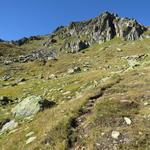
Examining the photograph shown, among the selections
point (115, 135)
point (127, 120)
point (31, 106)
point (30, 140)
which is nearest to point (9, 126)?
point (31, 106)

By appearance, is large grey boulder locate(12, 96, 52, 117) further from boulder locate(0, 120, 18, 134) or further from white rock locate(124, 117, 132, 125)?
white rock locate(124, 117, 132, 125)

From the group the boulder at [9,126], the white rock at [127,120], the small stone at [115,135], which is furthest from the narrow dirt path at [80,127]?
the boulder at [9,126]

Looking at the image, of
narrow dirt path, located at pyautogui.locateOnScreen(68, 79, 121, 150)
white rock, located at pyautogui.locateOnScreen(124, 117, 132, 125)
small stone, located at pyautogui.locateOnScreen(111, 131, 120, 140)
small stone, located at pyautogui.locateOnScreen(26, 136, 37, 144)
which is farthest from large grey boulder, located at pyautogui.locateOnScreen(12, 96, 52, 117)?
small stone, located at pyautogui.locateOnScreen(111, 131, 120, 140)

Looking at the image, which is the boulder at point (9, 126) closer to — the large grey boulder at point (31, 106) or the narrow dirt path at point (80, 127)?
the large grey boulder at point (31, 106)

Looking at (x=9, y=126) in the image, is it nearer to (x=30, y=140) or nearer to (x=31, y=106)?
(x=31, y=106)

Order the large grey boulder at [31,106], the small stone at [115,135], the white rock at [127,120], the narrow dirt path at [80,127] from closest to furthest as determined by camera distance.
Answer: the small stone at [115,135] < the narrow dirt path at [80,127] < the white rock at [127,120] < the large grey boulder at [31,106]

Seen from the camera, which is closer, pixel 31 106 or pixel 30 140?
pixel 30 140

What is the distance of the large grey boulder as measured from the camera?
101 feet

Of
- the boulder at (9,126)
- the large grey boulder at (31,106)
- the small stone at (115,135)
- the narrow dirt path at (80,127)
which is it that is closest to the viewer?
the small stone at (115,135)

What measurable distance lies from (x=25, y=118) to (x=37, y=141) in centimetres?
840

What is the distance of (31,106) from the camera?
103ft

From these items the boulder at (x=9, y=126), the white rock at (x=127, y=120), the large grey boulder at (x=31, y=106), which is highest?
the large grey boulder at (x=31, y=106)

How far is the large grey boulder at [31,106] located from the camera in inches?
1213

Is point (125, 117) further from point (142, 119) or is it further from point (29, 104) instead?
point (29, 104)
